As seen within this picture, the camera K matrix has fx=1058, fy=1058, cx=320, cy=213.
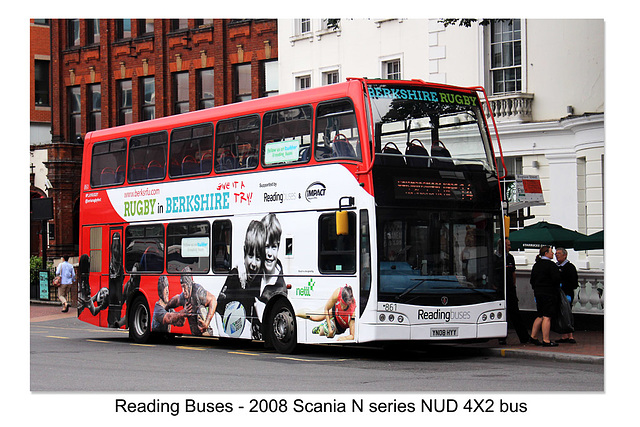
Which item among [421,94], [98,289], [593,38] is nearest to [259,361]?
[421,94]

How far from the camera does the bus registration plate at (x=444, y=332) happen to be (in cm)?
1647

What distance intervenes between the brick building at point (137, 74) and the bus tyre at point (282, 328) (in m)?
17.9

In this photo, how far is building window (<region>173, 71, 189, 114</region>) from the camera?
37188 mm

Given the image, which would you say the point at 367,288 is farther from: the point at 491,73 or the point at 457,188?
the point at 491,73

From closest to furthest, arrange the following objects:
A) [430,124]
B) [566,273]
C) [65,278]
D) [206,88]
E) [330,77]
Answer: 1. [430,124]
2. [566,273]
3. [330,77]
4. [65,278]
5. [206,88]

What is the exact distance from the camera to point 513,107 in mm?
26734

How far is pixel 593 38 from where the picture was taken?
24.3m

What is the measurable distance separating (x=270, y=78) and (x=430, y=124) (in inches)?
744

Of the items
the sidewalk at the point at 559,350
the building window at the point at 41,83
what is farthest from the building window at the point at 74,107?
the sidewalk at the point at 559,350

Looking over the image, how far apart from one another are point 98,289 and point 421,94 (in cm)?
929

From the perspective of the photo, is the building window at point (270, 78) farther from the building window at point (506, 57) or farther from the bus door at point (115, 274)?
the bus door at point (115, 274)

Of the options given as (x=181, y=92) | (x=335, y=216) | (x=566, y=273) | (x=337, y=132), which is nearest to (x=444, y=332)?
(x=335, y=216)

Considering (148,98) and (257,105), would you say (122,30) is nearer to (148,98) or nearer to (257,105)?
(148,98)

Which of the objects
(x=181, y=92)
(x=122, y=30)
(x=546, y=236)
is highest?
(x=122, y=30)
